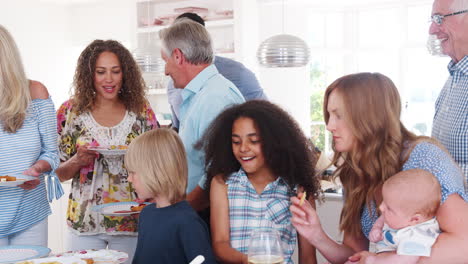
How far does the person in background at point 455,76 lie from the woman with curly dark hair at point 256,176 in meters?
0.53

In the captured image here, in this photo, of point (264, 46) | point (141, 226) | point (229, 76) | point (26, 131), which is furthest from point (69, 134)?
point (264, 46)

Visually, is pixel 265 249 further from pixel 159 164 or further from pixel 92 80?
pixel 92 80

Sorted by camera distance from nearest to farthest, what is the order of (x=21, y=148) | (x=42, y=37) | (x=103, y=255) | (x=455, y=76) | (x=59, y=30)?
(x=103, y=255), (x=455, y=76), (x=21, y=148), (x=42, y=37), (x=59, y=30)

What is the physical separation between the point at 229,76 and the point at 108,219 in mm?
1383

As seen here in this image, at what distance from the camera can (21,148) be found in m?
2.56

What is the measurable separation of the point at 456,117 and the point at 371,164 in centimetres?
43

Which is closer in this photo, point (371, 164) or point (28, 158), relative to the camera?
point (371, 164)

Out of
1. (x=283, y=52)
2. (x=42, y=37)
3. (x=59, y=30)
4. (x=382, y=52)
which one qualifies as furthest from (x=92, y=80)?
(x=382, y=52)

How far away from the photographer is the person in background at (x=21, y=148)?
249cm

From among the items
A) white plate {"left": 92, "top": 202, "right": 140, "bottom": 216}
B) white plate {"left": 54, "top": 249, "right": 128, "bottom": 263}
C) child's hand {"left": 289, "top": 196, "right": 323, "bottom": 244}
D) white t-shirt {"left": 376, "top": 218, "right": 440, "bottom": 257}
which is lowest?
white plate {"left": 54, "top": 249, "right": 128, "bottom": 263}

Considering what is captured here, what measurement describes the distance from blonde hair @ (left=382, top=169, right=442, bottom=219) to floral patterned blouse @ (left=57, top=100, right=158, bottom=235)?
146cm

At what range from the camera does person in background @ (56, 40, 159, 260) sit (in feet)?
8.99

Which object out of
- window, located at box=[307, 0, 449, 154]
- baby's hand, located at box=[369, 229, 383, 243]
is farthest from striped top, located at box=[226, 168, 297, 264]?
window, located at box=[307, 0, 449, 154]

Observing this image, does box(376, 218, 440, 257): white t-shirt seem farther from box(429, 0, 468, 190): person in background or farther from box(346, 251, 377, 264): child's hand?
box(429, 0, 468, 190): person in background
